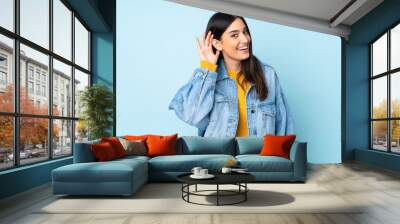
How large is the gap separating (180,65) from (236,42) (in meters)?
1.34

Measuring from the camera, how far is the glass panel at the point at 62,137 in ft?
20.8

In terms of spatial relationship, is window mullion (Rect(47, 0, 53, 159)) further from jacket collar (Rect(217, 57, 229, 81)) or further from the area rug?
jacket collar (Rect(217, 57, 229, 81))

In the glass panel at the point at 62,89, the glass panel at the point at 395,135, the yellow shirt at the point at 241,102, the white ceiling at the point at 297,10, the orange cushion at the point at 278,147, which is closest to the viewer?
the orange cushion at the point at 278,147

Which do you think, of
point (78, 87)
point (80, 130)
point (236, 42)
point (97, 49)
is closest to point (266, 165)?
point (236, 42)

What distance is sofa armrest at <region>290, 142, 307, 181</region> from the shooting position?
5.86 meters

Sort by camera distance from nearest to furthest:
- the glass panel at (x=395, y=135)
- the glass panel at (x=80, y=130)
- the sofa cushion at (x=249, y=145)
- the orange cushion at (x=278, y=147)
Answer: the orange cushion at (x=278, y=147)
the sofa cushion at (x=249, y=145)
the glass panel at (x=80, y=130)
the glass panel at (x=395, y=135)

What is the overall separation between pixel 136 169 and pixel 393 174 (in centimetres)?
479

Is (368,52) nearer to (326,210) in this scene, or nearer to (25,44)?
(326,210)

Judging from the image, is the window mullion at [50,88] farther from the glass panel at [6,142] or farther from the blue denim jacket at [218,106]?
the blue denim jacket at [218,106]

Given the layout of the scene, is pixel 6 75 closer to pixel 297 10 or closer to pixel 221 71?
pixel 221 71

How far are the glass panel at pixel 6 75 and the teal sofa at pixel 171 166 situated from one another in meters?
1.03

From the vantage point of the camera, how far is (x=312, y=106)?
28.3 ft

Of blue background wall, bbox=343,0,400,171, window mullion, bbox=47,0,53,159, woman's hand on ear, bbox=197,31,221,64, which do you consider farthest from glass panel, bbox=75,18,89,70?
blue background wall, bbox=343,0,400,171

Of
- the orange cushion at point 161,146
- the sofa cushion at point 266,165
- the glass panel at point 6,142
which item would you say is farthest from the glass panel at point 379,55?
the glass panel at point 6,142
